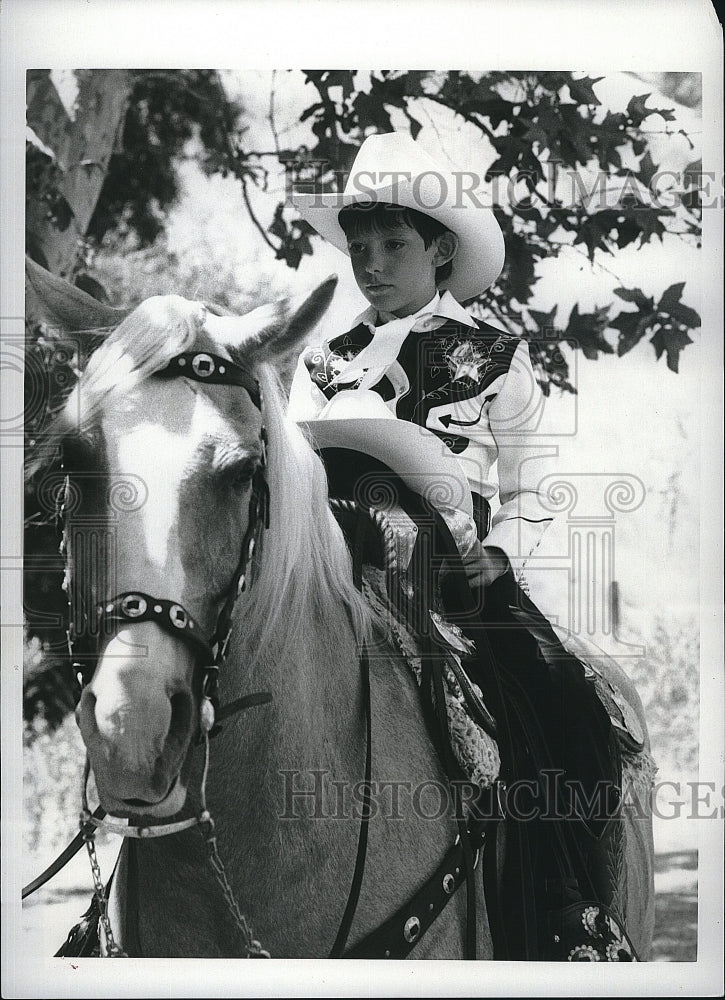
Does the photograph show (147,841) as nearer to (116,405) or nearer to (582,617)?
(116,405)

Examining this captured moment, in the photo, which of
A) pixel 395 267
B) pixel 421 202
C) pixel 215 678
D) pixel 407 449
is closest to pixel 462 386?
pixel 407 449

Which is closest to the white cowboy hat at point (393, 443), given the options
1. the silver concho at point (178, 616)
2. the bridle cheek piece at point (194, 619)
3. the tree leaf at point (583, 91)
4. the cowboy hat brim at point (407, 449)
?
the cowboy hat brim at point (407, 449)

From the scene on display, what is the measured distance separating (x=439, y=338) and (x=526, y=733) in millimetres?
873

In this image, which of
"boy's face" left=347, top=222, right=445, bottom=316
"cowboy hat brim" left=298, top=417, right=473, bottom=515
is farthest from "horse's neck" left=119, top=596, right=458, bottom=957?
"boy's face" left=347, top=222, right=445, bottom=316

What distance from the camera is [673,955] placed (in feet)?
6.72

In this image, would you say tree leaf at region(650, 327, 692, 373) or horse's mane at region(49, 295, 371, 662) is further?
tree leaf at region(650, 327, 692, 373)

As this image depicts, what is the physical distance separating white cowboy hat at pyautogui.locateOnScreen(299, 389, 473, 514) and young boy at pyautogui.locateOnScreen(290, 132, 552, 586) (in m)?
0.02

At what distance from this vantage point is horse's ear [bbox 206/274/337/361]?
1979 mm

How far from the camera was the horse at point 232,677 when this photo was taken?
190cm

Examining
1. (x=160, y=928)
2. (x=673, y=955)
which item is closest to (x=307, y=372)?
(x=160, y=928)

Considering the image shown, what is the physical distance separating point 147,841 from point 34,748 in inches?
12.6

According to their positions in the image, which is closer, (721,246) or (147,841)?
(147,841)

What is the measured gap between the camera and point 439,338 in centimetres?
202

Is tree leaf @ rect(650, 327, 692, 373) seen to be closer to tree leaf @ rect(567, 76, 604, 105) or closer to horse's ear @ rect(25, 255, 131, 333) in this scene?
tree leaf @ rect(567, 76, 604, 105)
